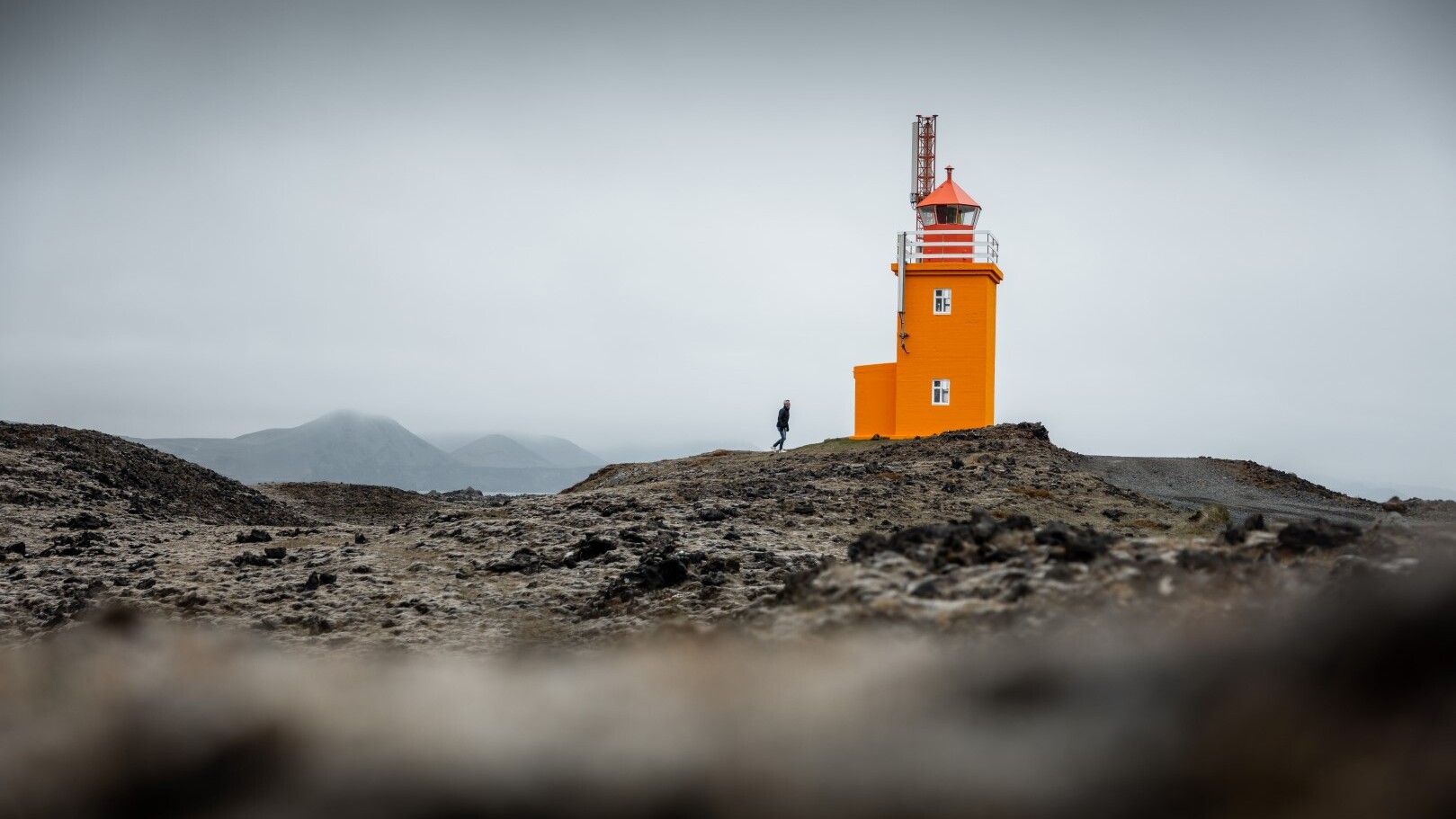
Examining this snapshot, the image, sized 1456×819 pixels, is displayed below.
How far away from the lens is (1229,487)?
23.4 meters

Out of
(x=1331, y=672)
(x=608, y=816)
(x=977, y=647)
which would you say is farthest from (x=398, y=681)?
(x=1331, y=672)

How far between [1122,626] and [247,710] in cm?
506

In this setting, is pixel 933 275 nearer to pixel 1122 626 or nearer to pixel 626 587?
pixel 626 587

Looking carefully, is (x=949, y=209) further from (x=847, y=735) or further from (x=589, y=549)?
(x=847, y=735)

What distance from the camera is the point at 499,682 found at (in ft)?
19.8

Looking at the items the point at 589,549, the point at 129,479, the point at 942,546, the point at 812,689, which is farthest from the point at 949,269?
the point at 812,689

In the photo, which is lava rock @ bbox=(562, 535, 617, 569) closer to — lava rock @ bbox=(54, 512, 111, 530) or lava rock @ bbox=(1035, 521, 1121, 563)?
lava rock @ bbox=(1035, 521, 1121, 563)

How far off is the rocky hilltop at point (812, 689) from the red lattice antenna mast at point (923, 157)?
29193 mm

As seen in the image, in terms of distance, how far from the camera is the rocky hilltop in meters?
4.00

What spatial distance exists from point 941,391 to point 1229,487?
12888mm

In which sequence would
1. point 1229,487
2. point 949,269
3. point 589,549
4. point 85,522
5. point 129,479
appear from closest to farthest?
point 589,549, point 85,522, point 1229,487, point 129,479, point 949,269

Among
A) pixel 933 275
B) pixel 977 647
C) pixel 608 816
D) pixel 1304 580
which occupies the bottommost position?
pixel 608 816

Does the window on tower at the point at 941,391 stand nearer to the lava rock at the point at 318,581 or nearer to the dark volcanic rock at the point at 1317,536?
the lava rock at the point at 318,581

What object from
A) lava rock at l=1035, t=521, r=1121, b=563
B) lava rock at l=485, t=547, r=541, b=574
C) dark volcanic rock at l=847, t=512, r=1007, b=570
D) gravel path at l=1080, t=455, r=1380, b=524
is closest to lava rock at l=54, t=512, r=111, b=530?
lava rock at l=485, t=547, r=541, b=574
